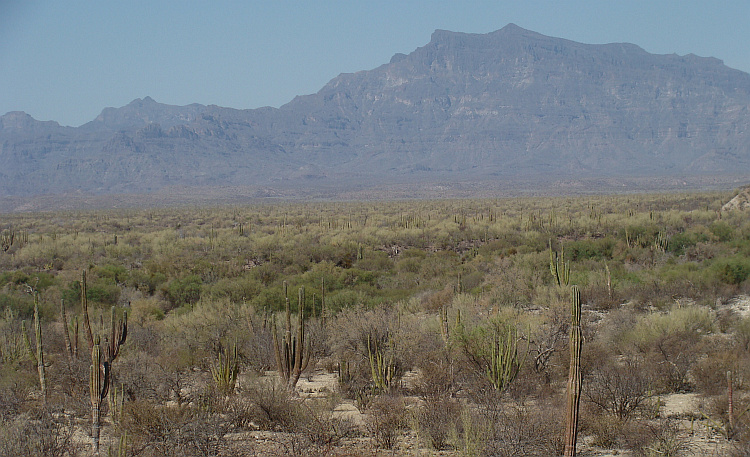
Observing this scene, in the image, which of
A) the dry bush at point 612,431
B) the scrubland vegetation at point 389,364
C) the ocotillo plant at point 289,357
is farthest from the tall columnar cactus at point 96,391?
the dry bush at point 612,431

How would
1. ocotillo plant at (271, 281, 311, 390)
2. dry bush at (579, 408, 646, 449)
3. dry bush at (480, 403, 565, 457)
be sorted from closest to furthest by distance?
dry bush at (480, 403, 565, 457) < dry bush at (579, 408, 646, 449) < ocotillo plant at (271, 281, 311, 390)

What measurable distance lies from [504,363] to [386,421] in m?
2.76

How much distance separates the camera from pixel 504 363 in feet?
37.2

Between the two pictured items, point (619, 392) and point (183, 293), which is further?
point (183, 293)

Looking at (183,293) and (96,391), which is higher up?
(96,391)

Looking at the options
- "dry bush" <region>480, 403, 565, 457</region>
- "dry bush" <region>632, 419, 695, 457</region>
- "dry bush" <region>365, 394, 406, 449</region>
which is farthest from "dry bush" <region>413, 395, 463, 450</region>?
"dry bush" <region>632, 419, 695, 457</region>

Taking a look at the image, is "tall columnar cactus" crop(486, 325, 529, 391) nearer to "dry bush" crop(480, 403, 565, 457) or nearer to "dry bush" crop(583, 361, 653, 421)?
"dry bush" crop(583, 361, 653, 421)

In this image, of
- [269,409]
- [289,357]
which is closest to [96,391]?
[269,409]

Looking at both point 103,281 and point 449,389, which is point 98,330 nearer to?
point 449,389

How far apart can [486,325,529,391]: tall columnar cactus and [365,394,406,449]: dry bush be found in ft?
6.06

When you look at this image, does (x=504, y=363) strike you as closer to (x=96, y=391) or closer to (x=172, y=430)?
(x=172, y=430)

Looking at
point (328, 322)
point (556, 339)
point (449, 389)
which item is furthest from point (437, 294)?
point (449, 389)

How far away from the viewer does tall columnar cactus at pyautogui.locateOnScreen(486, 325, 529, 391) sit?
11141mm

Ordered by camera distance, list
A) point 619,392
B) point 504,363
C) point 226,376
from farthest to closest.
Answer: point 226,376, point 504,363, point 619,392
